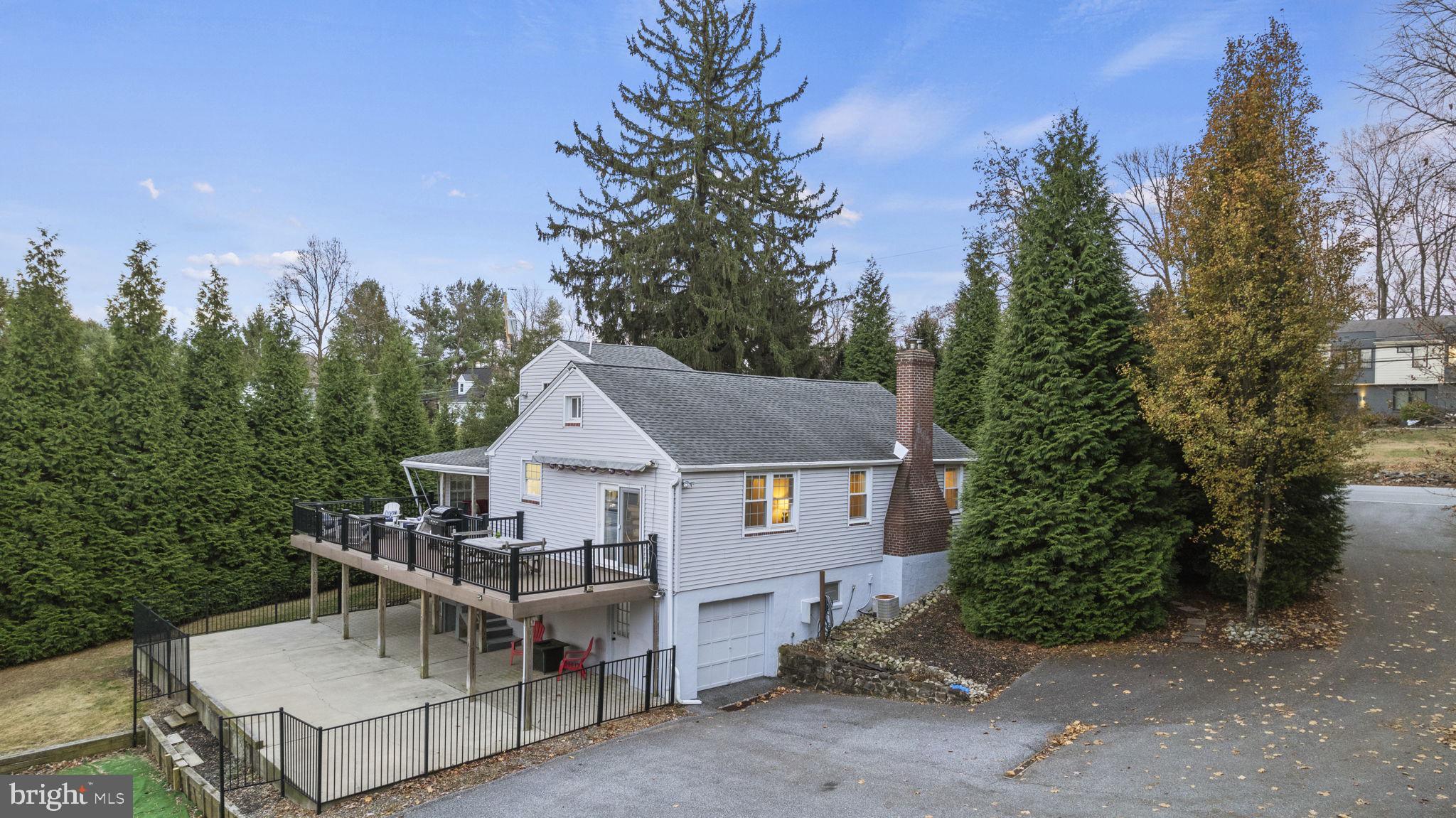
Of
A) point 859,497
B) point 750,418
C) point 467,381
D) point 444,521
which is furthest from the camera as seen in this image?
point 467,381

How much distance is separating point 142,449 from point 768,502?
17122 millimetres

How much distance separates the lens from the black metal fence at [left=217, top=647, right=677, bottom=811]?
34.7 ft

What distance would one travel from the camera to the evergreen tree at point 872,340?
33656 millimetres

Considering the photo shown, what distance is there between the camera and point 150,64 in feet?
61.6

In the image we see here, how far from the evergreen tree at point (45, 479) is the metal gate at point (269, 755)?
8656mm

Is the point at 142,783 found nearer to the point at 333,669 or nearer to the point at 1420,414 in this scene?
the point at 333,669

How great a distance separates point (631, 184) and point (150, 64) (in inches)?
780

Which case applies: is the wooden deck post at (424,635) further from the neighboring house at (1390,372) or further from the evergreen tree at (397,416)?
the neighboring house at (1390,372)

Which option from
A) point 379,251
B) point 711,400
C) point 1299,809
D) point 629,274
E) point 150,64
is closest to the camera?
point 1299,809

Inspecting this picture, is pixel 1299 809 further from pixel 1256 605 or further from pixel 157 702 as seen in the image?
pixel 157 702

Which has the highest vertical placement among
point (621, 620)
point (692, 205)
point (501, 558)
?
point (692, 205)

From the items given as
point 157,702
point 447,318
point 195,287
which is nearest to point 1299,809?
point 157,702

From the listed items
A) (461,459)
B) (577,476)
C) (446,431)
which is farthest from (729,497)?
(446,431)

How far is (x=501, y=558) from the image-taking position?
1321 cm
